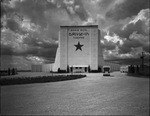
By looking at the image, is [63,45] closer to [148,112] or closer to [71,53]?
[71,53]

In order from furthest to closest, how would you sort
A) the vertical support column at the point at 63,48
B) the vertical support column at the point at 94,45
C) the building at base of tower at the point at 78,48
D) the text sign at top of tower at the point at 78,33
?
the text sign at top of tower at the point at 78,33
the vertical support column at the point at 63,48
the building at base of tower at the point at 78,48
the vertical support column at the point at 94,45

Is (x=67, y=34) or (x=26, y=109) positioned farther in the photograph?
(x=67, y=34)

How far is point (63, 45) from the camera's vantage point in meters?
77.9

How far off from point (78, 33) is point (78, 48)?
828 cm

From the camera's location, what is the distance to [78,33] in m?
78.6

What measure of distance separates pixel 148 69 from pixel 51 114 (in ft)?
130

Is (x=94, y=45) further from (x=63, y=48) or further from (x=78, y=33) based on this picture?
(x=63, y=48)

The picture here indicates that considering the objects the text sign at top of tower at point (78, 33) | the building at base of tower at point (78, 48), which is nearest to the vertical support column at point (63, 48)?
the building at base of tower at point (78, 48)

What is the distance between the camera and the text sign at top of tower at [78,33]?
257 ft

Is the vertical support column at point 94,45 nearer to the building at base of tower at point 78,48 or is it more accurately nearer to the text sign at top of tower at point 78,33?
the building at base of tower at point 78,48

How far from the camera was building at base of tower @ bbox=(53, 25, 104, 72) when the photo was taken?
252 feet

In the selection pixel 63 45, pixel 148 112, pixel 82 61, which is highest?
pixel 63 45

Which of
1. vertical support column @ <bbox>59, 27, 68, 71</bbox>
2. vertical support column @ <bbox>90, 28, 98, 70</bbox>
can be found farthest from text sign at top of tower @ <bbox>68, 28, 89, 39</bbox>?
vertical support column @ <bbox>90, 28, 98, 70</bbox>

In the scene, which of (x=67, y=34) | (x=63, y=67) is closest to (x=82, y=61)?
(x=63, y=67)
